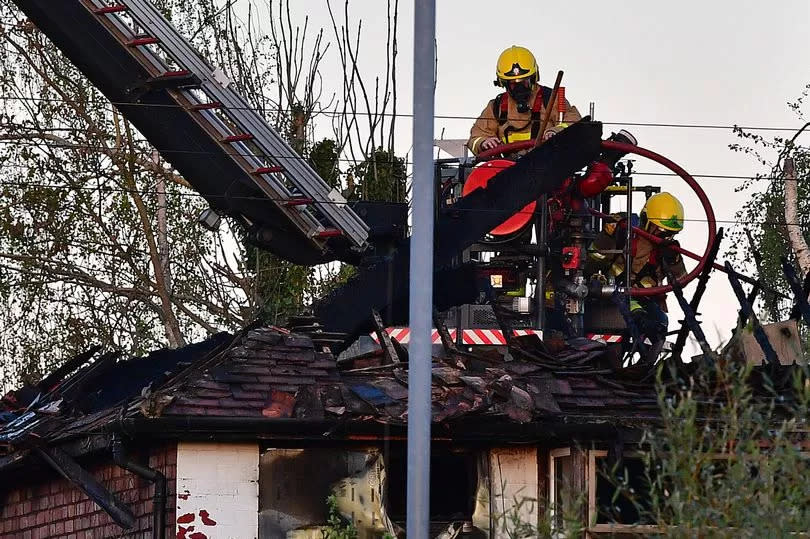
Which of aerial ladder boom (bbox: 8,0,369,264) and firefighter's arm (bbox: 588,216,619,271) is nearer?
aerial ladder boom (bbox: 8,0,369,264)

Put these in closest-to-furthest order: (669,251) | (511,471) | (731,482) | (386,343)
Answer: (731,482), (511,471), (386,343), (669,251)

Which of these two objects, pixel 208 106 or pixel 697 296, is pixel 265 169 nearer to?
pixel 208 106

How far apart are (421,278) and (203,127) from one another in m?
5.10

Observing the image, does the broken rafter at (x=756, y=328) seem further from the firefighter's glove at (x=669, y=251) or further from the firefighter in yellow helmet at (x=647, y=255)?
the firefighter's glove at (x=669, y=251)

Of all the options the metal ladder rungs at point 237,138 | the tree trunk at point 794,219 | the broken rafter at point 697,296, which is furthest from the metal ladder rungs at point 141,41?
the tree trunk at point 794,219

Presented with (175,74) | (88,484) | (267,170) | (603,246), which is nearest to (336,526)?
(88,484)

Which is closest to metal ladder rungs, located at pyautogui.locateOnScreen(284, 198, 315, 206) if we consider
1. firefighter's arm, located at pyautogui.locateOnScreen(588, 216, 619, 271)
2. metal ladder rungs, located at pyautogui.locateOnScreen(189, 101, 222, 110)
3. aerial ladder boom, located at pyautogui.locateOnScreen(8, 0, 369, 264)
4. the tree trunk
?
aerial ladder boom, located at pyautogui.locateOnScreen(8, 0, 369, 264)

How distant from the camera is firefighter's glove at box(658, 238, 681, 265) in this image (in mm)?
16125

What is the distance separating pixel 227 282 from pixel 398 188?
398 cm

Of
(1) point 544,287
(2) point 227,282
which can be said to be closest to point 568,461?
(1) point 544,287

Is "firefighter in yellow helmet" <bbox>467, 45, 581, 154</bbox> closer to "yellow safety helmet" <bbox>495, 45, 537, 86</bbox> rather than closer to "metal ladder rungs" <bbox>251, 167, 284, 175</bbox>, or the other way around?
"yellow safety helmet" <bbox>495, 45, 537, 86</bbox>

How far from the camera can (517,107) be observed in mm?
15453

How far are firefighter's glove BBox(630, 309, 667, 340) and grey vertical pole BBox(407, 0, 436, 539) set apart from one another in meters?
4.95

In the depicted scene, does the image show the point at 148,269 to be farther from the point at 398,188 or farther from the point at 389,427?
the point at 389,427
